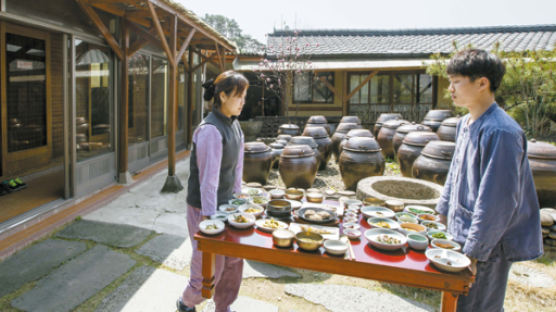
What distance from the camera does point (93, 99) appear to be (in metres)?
5.69

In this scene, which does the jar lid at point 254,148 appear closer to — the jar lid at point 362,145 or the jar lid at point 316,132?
the jar lid at point 362,145

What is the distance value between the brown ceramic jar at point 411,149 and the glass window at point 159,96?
5302mm

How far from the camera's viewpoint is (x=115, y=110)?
20.1 ft

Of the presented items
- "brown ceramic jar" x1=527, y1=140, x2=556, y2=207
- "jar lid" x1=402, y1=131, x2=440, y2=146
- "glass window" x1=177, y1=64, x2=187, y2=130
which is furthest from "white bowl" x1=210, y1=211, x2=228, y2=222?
"glass window" x1=177, y1=64, x2=187, y2=130

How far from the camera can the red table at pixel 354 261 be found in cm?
170

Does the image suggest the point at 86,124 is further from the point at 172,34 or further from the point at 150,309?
the point at 150,309

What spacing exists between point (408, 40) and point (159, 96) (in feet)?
45.2

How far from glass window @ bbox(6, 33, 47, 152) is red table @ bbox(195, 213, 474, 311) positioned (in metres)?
5.10

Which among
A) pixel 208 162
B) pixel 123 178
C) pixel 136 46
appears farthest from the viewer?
pixel 123 178

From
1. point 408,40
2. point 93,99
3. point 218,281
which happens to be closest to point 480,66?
point 218,281

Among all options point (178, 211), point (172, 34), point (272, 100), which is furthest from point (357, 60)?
point (178, 211)

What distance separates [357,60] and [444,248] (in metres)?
13.1

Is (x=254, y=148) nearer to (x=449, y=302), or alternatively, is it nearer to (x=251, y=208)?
(x=251, y=208)

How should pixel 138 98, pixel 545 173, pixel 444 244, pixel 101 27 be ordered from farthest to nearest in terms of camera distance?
pixel 138 98 < pixel 101 27 < pixel 545 173 < pixel 444 244
